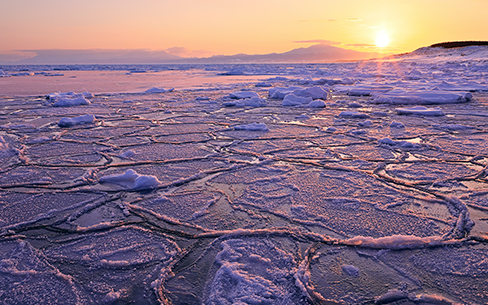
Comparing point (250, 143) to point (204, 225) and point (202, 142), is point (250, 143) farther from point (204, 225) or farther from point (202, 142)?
point (204, 225)

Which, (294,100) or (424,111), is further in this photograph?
(294,100)

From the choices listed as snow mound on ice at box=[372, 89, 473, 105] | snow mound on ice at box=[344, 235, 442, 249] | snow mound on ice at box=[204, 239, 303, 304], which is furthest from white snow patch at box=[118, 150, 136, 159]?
snow mound on ice at box=[372, 89, 473, 105]

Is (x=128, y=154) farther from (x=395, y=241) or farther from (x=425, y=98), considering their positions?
(x=425, y=98)

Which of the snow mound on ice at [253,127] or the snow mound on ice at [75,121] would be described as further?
the snow mound on ice at [75,121]

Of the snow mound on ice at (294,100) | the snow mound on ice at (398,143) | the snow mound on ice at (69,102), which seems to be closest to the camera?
the snow mound on ice at (398,143)

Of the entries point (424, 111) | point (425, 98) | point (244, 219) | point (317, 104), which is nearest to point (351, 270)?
point (244, 219)

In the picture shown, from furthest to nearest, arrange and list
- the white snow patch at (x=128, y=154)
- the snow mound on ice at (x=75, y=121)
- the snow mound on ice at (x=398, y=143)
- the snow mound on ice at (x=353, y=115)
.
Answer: the snow mound on ice at (x=353, y=115), the snow mound on ice at (x=75, y=121), the snow mound on ice at (x=398, y=143), the white snow patch at (x=128, y=154)

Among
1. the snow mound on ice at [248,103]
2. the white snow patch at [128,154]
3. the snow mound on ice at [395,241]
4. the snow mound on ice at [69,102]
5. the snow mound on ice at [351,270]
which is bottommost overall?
the snow mound on ice at [69,102]

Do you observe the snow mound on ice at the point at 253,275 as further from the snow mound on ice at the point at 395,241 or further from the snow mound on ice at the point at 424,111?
the snow mound on ice at the point at 424,111

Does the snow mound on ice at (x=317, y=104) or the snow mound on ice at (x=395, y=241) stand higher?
the snow mound on ice at (x=395, y=241)

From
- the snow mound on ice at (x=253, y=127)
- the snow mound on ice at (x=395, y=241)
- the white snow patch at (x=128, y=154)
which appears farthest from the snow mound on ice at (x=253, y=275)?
the snow mound on ice at (x=253, y=127)
